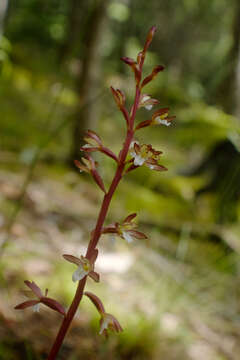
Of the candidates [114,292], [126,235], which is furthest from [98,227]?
[114,292]

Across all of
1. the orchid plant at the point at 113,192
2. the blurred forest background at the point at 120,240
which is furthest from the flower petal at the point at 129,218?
the blurred forest background at the point at 120,240

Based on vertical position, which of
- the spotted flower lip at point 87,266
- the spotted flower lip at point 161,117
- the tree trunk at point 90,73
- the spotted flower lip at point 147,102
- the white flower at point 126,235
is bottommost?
the spotted flower lip at point 87,266

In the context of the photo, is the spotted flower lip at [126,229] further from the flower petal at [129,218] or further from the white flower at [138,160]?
the white flower at [138,160]

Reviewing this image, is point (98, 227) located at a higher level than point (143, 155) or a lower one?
lower

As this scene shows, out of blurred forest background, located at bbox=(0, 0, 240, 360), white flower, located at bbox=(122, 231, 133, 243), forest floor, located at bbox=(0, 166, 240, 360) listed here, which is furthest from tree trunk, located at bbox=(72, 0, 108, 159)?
white flower, located at bbox=(122, 231, 133, 243)

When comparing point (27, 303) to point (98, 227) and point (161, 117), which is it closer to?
point (98, 227)

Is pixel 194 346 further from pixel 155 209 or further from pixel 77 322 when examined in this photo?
pixel 155 209

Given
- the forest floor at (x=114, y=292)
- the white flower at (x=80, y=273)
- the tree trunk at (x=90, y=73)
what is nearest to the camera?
the white flower at (x=80, y=273)
